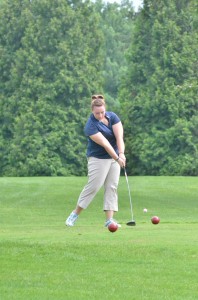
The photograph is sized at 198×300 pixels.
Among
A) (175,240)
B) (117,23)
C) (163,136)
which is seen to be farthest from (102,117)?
(117,23)

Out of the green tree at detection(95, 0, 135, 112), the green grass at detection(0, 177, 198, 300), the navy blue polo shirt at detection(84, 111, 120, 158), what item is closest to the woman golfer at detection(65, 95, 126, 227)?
the navy blue polo shirt at detection(84, 111, 120, 158)

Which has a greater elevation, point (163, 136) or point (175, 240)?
point (175, 240)

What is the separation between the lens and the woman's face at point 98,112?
15727 mm

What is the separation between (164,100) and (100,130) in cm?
4186

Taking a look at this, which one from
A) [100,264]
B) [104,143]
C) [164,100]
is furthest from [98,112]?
[164,100]

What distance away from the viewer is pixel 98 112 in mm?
15773

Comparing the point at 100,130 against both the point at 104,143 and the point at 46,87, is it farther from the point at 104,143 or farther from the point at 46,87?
the point at 46,87

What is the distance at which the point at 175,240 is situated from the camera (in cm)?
1264

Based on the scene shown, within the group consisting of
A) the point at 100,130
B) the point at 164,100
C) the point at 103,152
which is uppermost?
the point at 100,130

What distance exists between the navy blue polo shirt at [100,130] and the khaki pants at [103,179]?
0.11m

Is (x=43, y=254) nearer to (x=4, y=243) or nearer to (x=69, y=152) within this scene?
(x=4, y=243)

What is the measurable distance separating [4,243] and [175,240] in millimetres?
2036

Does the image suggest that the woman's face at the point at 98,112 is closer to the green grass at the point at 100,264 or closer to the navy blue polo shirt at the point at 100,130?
the navy blue polo shirt at the point at 100,130

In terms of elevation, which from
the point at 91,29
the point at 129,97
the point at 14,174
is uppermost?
the point at 91,29
